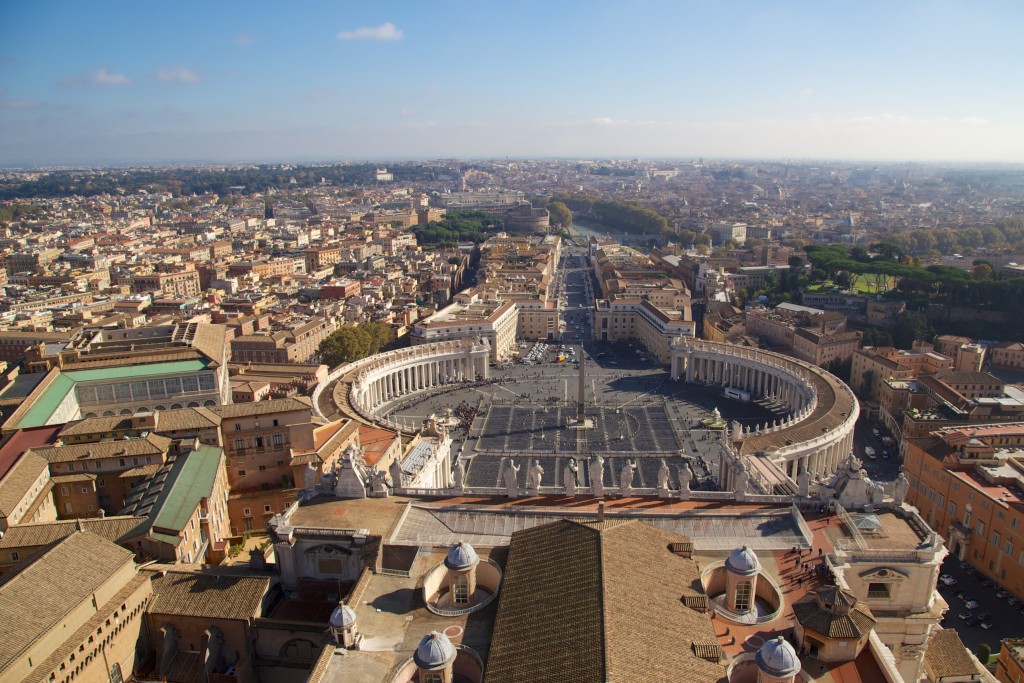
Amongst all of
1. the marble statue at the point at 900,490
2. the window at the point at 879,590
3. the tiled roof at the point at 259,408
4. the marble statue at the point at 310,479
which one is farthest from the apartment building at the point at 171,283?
the window at the point at 879,590

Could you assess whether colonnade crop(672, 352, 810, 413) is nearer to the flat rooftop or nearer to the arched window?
the flat rooftop

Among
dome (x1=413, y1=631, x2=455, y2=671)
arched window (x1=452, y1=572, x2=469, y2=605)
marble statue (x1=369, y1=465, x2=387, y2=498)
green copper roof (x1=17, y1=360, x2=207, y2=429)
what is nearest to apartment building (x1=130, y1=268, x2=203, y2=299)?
green copper roof (x1=17, y1=360, x2=207, y2=429)

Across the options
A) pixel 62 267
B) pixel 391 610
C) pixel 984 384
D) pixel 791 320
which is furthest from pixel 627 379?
pixel 62 267

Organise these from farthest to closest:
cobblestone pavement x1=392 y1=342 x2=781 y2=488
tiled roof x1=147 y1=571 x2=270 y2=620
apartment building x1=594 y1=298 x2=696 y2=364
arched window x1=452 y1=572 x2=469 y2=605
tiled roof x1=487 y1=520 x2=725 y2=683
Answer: apartment building x1=594 y1=298 x2=696 y2=364, cobblestone pavement x1=392 y1=342 x2=781 y2=488, tiled roof x1=147 y1=571 x2=270 y2=620, arched window x1=452 y1=572 x2=469 y2=605, tiled roof x1=487 y1=520 x2=725 y2=683

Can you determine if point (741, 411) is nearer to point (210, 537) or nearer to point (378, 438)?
point (378, 438)

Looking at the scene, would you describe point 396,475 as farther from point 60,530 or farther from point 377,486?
point 60,530

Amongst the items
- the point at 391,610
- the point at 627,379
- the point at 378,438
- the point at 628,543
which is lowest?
the point at 627,379
